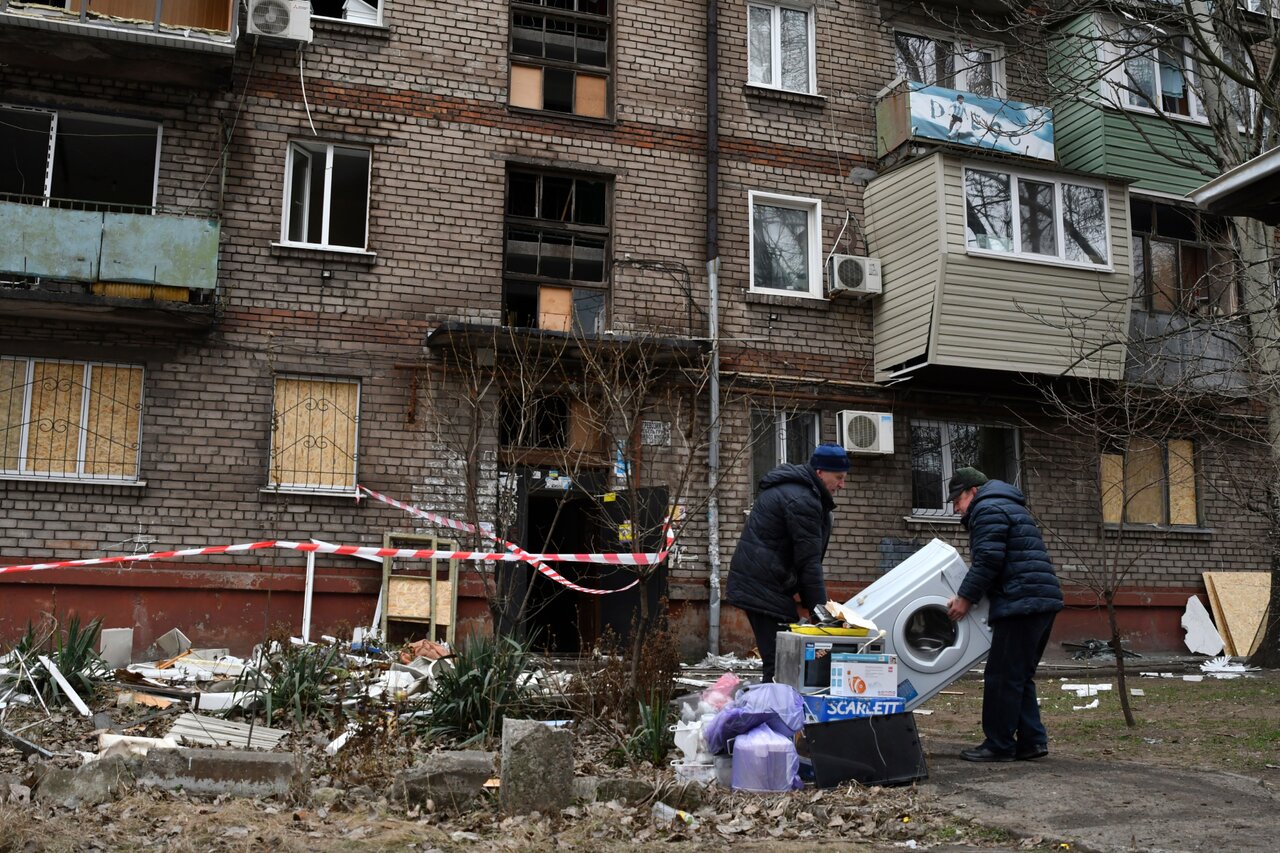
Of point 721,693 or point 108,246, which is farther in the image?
→ point 108,246

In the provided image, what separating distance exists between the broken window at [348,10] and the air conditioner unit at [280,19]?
0.77 metres

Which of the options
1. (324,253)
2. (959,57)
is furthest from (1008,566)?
(959,57)

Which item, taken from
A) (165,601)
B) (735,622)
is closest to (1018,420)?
(735,622)

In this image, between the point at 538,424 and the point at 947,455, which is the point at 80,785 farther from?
the point at 947,455

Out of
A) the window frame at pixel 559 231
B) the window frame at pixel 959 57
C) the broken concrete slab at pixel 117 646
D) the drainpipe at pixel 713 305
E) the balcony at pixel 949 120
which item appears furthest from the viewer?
the window frame at pixel 959 57

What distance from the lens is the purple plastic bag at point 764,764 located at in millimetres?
6477

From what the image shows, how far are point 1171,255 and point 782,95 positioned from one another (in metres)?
6.76

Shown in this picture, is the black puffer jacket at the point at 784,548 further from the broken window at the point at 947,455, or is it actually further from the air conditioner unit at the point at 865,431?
the broken window at the point at 947,455

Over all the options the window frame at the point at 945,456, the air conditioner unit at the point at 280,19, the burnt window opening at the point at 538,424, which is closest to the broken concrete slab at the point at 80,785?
the burnt window opening at the point at 538,424

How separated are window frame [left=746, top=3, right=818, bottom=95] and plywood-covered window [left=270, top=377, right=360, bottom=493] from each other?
7212 mm

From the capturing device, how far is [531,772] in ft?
19.4

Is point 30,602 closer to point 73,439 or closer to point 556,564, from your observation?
point 73,439

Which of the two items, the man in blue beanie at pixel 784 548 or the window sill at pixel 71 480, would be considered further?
the window sill at pixel 71 480

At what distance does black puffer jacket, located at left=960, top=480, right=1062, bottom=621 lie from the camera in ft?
24.1
